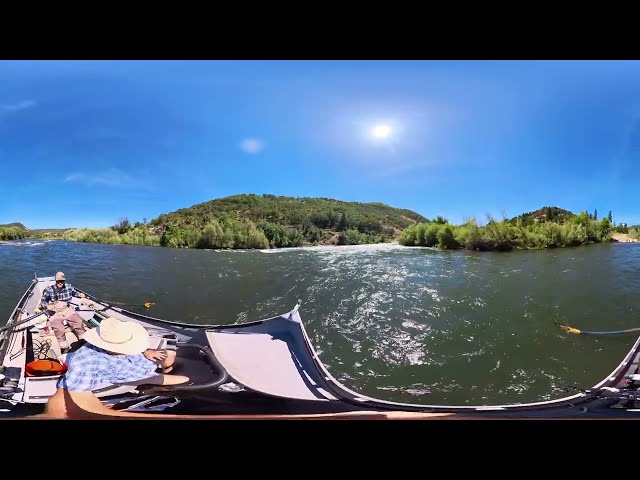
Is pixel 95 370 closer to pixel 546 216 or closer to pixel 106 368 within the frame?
pixel 106 368

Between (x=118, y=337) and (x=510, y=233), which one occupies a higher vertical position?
(x=510, y=233)

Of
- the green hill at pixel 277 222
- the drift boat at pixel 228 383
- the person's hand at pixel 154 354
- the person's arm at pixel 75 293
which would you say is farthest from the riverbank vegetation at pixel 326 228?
the person's hand at pixel 154 354

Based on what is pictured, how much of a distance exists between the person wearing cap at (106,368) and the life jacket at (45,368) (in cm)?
4

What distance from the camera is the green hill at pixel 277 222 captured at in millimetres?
2387

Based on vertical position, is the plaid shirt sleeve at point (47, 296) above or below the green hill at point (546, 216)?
below

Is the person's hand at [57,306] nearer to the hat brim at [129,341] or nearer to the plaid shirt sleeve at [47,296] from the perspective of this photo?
the plaid shirt sleeve at [47,296]

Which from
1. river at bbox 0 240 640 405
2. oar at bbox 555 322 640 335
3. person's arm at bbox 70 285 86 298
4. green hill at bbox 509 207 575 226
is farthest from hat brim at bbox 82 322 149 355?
oar at bbox 555 322 640 335

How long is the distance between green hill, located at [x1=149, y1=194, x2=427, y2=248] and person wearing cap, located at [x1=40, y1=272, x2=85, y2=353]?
0.61m

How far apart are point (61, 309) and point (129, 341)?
18.1 inches

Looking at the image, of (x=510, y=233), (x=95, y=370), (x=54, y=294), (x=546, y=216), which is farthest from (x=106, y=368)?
(x=546, y=216)

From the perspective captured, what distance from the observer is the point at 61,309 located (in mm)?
2098

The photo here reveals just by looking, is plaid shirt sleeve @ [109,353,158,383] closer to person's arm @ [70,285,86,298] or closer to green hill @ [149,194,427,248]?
person's arm @ [70,285,86,298]
